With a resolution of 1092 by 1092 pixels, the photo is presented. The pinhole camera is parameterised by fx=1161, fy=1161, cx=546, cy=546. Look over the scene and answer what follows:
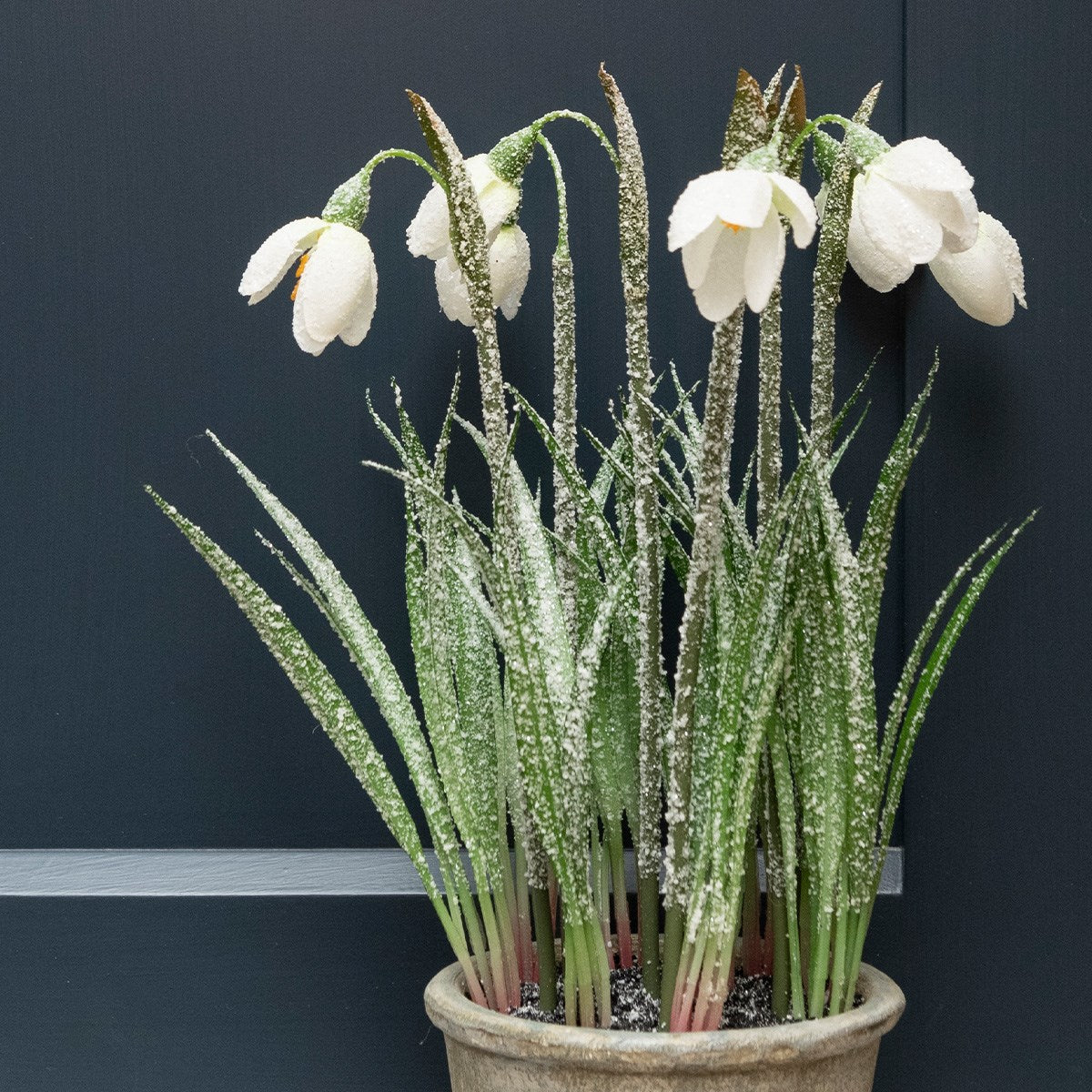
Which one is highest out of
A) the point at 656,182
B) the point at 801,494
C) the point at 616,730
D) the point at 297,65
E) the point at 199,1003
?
the point at 297,65

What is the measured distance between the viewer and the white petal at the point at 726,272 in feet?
1.47

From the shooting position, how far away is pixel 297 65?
2.63 ft

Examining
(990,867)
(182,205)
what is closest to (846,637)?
(990,867)

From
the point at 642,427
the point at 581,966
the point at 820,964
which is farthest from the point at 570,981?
the point at 642,427

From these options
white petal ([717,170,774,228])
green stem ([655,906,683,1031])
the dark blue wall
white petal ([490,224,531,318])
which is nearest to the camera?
white petal ([717,170,774,228])

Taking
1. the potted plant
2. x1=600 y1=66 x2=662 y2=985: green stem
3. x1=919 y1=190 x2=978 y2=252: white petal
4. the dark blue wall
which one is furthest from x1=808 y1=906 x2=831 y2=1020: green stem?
x1=919 y1=190 x2=978 y2=252: white petal

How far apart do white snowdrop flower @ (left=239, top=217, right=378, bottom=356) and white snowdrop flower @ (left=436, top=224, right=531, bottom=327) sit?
0.26 feet

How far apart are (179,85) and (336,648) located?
0.41 meters

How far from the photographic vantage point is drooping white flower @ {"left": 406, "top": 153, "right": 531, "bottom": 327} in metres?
0.61

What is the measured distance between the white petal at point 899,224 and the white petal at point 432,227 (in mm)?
239

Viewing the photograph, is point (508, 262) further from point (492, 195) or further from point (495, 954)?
point (495, 954)

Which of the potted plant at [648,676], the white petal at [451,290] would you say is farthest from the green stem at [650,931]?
the white petal at [451,290]

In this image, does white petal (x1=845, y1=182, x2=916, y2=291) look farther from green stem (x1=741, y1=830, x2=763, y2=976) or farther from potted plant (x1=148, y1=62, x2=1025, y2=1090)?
green stem (x1=741, y1=830, x2=763, y2=976)

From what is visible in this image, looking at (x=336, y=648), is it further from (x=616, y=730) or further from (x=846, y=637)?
(x=846, y=637)
